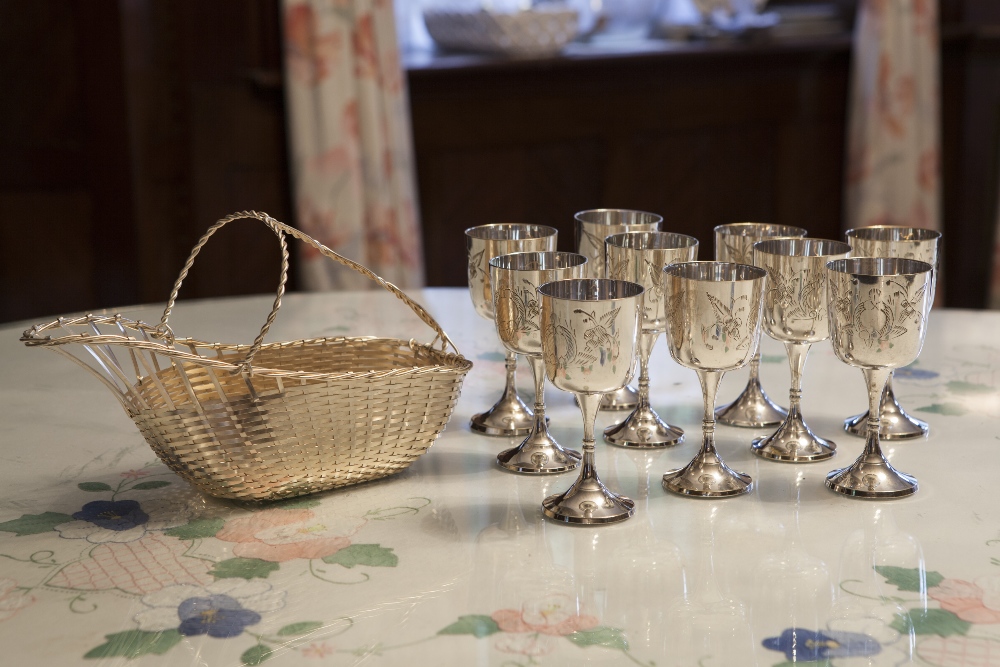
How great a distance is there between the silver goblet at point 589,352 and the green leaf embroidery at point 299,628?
255mm

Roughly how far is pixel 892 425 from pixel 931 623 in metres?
0.43

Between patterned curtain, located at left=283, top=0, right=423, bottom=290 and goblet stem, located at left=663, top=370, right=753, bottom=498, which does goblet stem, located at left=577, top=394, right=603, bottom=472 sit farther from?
patterned curtain, located at left=283, top=0, right=423, bottom=290

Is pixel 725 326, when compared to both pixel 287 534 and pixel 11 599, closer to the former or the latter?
pixel 287 534

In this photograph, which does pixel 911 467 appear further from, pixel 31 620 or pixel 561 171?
pixel 561 171

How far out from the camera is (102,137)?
2.77 m

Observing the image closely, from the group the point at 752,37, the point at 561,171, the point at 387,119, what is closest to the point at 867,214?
the point at 752,37

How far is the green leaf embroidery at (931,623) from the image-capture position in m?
0.78

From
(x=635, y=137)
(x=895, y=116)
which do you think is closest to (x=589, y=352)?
(x=635, y=137)

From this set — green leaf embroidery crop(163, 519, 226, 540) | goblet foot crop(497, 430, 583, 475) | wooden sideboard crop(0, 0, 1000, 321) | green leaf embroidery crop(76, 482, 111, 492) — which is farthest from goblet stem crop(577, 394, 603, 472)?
wooden sideboard crop(0, 0, 1000, 321)

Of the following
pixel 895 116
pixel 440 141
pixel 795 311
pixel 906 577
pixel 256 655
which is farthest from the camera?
pixel 895 116

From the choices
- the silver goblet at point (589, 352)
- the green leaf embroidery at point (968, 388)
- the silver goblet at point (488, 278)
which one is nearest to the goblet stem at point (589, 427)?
the silver goblet at point (589, 352)

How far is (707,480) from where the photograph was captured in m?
1.03

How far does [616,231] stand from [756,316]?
0.30 metres

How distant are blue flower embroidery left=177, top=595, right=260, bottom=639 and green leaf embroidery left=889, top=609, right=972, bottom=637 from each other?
45 centimetres
